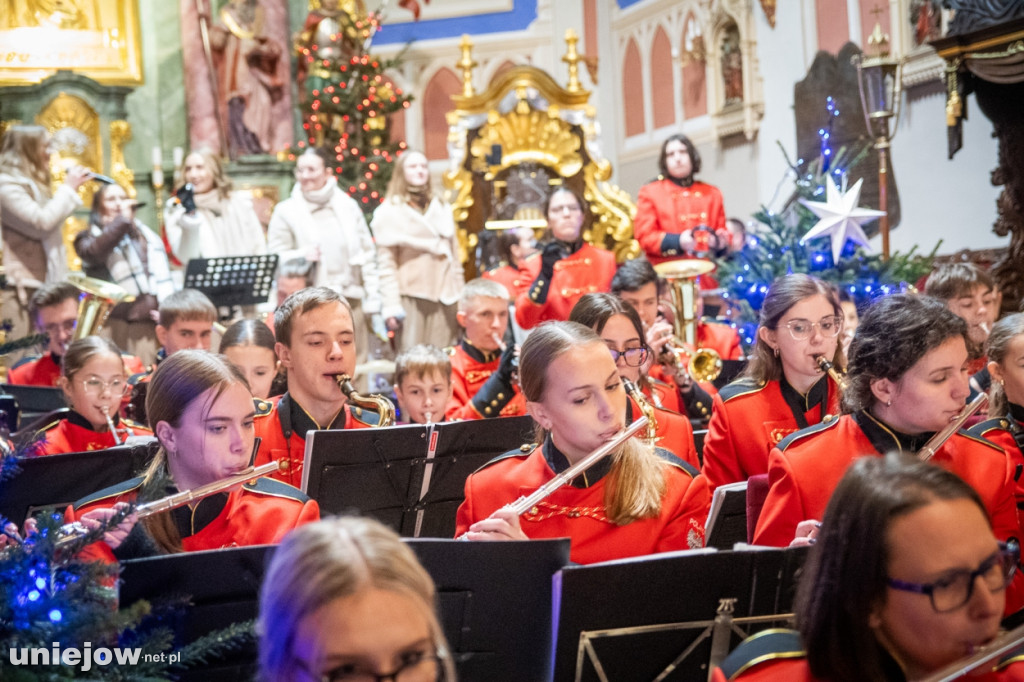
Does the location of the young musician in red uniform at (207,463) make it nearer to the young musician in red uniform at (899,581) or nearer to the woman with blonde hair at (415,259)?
the young musician in red uniform at (899,581)

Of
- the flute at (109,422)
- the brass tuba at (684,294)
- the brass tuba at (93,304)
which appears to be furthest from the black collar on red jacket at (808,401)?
the brass tuba at (93,304)

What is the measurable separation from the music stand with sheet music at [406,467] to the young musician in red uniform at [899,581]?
63.2 inches

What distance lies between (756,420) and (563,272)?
9.11 ft

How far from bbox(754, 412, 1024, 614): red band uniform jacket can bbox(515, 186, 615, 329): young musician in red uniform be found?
132 inches

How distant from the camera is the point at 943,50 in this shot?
7086 mm

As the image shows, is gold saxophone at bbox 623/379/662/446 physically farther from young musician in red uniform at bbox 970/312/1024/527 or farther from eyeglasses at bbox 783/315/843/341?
young musician in red uniform at bbox 970/312/1024/527

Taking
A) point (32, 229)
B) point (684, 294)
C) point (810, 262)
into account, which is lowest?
point (684, 294)

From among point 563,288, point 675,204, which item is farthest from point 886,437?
point 675,204

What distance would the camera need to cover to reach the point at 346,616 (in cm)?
140

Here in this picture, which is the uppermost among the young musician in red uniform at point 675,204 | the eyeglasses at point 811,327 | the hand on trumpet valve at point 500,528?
the young musician in red uniform at point 675,204

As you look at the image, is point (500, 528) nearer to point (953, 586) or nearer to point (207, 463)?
point (207, 463)

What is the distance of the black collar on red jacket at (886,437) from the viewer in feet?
8.32

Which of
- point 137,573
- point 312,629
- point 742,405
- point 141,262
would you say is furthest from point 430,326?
point 312,629

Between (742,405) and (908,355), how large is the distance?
97 cm
